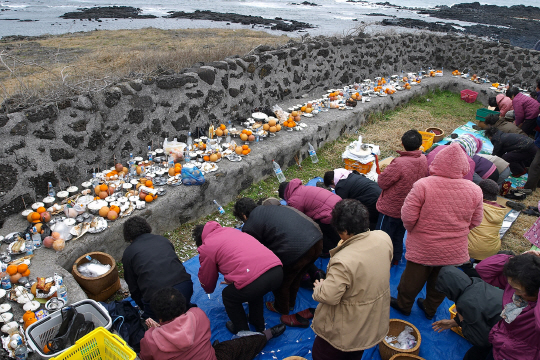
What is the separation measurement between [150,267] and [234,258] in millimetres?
801

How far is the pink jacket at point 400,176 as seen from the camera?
4.04m

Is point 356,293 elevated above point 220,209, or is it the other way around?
point 356,293

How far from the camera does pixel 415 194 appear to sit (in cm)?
335

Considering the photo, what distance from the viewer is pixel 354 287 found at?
2.50m

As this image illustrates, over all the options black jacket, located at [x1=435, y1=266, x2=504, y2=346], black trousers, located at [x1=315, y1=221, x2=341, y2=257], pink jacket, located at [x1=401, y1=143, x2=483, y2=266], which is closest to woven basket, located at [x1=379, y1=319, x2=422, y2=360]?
black jacket, located at [x1=435, y1=266, x2=504, y2=346]

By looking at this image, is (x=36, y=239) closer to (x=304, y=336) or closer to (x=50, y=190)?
(x=50, y=190)

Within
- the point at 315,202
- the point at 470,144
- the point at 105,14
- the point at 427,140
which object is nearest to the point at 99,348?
the point at 315,202

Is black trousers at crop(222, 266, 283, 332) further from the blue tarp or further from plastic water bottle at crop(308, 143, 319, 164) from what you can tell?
plastic water bottle at crop(308, 143, 319, 164)

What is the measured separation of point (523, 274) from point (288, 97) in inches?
274

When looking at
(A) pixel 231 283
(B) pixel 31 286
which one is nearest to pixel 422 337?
(A) pixel 231 283

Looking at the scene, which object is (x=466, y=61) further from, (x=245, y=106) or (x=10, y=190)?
(x=10, y=190)

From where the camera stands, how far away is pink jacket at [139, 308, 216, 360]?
2.64 metres

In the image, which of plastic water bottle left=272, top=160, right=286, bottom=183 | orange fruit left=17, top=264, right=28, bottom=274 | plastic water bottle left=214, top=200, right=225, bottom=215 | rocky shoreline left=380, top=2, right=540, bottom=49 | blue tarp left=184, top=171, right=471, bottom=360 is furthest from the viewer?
rocky shoreline left=380, top=2, right=540, bottom=49

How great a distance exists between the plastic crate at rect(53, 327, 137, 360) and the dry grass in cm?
367
